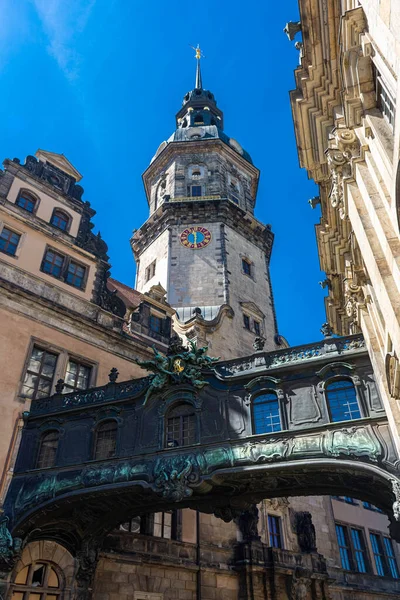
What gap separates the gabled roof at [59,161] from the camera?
76.2ft

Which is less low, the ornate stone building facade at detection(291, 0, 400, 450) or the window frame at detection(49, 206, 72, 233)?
the window frame at detection(49, 206, 72, 233)

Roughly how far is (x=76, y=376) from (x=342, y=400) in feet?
33.7

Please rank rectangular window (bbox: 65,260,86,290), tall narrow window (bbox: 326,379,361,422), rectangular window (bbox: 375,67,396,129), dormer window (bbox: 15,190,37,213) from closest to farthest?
rectangular window (bbox: 375,67,396,129)
tall narrow window (bbox: 326,379,361,422)
rectangular window (bbox: 65,260,86,290)
dormer window (bbox: 15,190,37,213)

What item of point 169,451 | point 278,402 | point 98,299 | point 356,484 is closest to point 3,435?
point 169,451

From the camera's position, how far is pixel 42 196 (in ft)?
69.6

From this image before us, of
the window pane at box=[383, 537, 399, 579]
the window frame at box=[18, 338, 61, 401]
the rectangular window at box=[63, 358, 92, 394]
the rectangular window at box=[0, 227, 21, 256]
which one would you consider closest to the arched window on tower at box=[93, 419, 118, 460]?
the window frame at box=[18, 338, 61, 401]

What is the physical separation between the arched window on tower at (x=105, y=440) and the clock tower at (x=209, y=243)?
11.4m

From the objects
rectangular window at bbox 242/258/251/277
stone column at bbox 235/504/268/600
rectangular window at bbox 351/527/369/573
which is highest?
rectangular window at bbox 242/258/251/277

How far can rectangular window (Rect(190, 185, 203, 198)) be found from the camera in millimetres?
35719

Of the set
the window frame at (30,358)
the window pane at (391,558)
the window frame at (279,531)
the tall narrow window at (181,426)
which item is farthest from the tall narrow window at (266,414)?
the window pane at (391,558)

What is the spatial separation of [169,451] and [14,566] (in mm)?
5495

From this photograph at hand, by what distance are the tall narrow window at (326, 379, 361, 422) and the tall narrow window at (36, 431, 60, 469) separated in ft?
28.1

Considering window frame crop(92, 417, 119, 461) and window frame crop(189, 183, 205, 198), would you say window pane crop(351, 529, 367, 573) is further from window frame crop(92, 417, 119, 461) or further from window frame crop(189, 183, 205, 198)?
window frame crop(189, 183, 205, 198)

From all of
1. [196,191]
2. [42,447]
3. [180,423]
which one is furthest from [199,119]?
[180,423]
